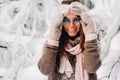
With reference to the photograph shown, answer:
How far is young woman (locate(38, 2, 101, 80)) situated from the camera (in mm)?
1363

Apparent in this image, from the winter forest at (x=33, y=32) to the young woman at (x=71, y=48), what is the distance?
2.57 ft

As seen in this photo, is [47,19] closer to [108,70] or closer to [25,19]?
[25,19]

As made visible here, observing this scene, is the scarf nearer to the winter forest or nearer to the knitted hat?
the knitted hat

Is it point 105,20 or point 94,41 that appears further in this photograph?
point 105,20

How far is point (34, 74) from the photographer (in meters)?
2.18

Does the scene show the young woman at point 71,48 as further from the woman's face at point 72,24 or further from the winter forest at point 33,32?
the winter forest at point 33,32

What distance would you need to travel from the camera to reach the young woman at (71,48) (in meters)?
1.36

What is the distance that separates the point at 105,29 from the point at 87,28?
3.22ft

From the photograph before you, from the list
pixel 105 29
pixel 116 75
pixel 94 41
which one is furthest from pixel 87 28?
pixel 105 29

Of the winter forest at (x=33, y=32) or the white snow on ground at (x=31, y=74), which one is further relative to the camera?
the winter forest at (x=33, y=32)

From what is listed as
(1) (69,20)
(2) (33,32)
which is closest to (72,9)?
(1) (69,20)

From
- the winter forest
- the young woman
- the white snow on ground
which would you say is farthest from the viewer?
the winter forest

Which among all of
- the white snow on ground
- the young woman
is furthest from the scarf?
the white snow on ground

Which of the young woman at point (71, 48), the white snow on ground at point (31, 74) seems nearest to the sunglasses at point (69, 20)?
the young woman at point (71, 48)
